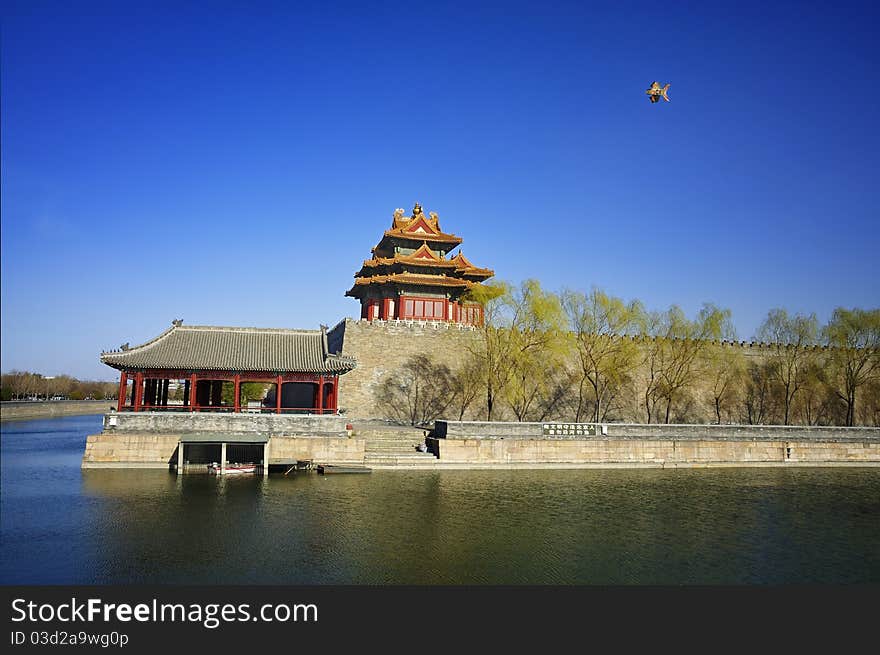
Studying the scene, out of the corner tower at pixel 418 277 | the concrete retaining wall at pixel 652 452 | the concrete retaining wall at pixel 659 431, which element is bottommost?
the concrete retaining wall at pixel 652 452

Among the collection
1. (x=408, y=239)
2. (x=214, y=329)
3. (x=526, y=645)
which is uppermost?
(x=408, y=239)

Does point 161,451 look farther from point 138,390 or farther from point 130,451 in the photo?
point 138,390

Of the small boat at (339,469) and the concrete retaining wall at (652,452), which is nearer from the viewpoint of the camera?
the small boat at (339,469)

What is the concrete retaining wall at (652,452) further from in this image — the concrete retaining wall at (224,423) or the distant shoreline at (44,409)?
the distant shoreline at (44,409)

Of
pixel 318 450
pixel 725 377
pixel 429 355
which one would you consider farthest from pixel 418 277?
pixel 725 377

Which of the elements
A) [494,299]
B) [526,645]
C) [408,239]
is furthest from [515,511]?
[408,239]

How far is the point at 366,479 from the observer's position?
21.3 metres

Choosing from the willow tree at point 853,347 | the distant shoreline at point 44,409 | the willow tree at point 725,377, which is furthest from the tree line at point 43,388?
the willow tree at point 853,347

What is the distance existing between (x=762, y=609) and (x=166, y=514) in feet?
44.6

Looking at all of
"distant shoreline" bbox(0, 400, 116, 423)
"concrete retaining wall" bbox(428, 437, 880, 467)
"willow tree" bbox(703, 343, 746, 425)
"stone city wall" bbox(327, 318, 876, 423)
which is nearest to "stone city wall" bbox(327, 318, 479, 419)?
"stone city wall" bbox(327, 318, 876, 423)

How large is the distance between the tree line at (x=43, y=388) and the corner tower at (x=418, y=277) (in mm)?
41019

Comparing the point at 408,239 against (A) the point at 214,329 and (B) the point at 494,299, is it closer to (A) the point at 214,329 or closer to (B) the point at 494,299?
(B) the point at 494,299

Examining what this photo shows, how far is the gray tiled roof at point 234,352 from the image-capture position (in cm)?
2403

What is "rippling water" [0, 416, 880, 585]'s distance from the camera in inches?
456
